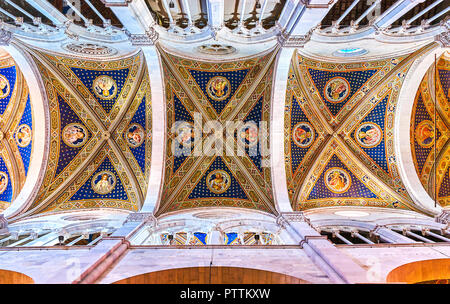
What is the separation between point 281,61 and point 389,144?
7.07 m

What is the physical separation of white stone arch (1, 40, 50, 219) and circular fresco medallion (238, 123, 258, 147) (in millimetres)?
9368

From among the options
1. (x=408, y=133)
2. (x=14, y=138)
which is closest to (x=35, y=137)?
(x=14, y=138)

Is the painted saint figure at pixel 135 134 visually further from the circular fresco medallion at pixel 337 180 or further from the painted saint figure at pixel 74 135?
the circular fresco medallion at pixel 337 180

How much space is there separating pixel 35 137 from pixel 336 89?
48.0 ft

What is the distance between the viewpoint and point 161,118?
40.5 ft

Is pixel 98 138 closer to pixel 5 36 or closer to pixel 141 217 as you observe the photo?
pixel 141 217

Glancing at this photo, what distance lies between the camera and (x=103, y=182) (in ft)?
43.2

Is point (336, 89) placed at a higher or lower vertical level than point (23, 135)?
higher

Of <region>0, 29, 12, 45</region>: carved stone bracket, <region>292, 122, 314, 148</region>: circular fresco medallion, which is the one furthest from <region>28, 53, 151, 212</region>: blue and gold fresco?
<region>292, 122, 314, 148</region>: circular fresco medallion

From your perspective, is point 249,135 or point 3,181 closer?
point 3,181

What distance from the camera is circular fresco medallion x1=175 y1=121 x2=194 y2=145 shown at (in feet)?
43.3

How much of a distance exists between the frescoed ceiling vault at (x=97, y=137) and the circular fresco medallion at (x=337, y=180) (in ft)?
30.0

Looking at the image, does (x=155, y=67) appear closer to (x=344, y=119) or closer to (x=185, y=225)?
(x=185, y=225)
